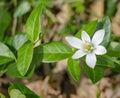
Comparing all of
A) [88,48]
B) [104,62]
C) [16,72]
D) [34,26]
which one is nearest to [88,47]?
[88,48]

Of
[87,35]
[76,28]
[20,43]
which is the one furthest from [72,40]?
[76,28]

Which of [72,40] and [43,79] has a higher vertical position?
[72,40]

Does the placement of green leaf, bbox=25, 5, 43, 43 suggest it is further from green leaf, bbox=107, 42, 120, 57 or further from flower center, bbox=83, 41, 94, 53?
green leaf, bbox=107, 42, 120, 57

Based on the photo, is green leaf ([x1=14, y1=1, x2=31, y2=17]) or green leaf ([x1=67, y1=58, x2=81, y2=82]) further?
green leaf ([x1=14, y1=1, x2=31, y2=17])

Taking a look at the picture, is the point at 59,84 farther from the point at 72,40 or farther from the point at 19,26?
the point at 72,40

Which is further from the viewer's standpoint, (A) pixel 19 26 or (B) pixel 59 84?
(A) pixel 19 26

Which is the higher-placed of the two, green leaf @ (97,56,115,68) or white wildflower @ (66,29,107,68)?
white wildflower @ (66,29,107,68)

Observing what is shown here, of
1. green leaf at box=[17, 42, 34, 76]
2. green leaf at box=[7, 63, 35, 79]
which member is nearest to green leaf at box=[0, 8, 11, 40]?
green leaf at box=[7, 63, 35, 79]
